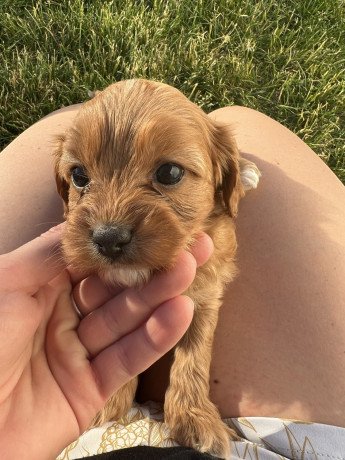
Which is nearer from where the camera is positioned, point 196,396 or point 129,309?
point 129,309

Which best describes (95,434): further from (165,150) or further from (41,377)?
(165,150)

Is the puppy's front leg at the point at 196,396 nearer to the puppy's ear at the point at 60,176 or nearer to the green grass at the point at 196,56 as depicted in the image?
the puppy's ear at the point at 60,176

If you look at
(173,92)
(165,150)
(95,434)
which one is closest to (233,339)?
(95,434)

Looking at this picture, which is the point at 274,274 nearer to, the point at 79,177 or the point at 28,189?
the point at 79,177

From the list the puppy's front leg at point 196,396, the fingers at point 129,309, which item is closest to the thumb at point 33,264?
the fingers at point 129,309

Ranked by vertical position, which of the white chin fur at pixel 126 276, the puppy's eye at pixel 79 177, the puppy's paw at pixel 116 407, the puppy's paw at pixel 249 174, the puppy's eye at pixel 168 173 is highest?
the puppy's eye at pixel 168 173

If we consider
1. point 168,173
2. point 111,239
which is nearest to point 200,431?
point 111,239
